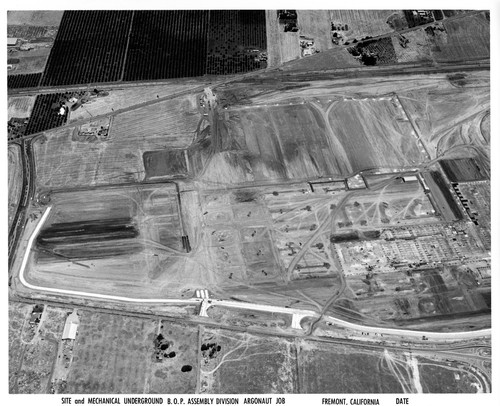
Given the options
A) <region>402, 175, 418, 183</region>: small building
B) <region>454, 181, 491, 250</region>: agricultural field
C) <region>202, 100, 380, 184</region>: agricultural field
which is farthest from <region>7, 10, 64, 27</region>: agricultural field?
→ <region>454, 181, 491, 250</region>: agricultural field

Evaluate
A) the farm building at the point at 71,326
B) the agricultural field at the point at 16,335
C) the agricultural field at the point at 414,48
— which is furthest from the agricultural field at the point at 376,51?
the agricultural field at the point at 16,335

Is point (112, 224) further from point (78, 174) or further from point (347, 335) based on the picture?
point (347, 335)

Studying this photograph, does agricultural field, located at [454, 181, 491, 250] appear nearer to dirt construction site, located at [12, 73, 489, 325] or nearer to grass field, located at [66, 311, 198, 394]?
dirt construction site, located at [12, 73, 489, 325]

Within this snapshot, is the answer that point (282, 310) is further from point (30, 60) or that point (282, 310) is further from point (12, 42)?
point (12, 42)

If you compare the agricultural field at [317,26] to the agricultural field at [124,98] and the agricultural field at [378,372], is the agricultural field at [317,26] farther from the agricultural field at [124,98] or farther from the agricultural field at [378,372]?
the agricultural field at [378,372]

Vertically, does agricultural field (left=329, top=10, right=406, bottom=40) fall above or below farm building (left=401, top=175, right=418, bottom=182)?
above
